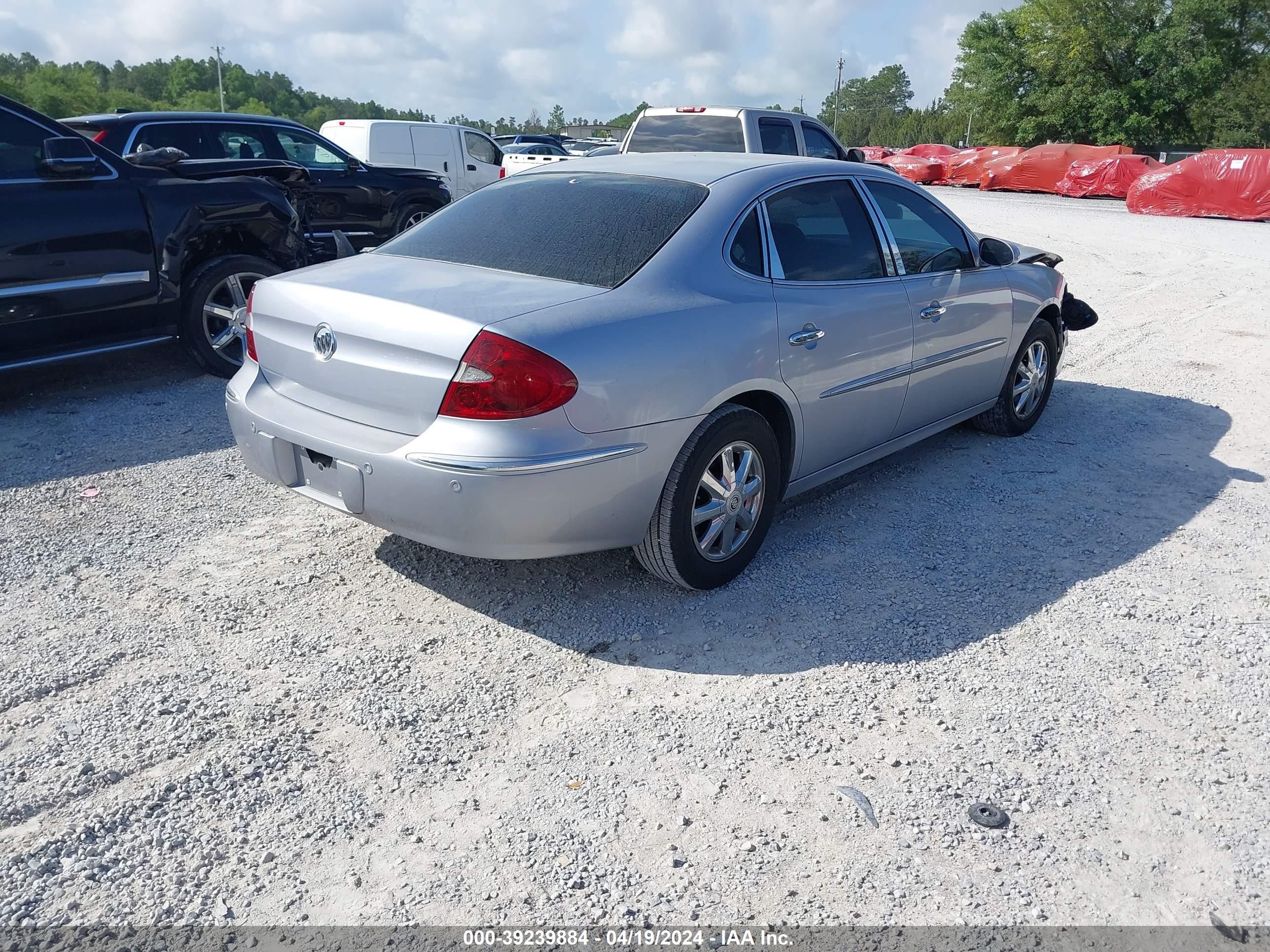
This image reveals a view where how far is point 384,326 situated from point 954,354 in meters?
3.01

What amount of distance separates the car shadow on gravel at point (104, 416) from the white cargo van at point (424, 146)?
9452 mm

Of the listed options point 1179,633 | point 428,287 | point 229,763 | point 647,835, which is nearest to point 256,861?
point 229,763

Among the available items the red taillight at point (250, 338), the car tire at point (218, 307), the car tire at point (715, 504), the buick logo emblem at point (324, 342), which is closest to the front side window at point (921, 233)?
the car tire at point (715, 504)

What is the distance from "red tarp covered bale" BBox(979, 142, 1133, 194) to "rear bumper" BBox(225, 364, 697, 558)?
3168 centimetres

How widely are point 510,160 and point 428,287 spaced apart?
58.8 feet

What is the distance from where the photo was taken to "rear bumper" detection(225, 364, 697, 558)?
3.15m

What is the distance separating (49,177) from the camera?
5.75 m

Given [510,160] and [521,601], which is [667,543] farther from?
[510,160]

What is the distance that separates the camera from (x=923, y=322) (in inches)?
Answer: 187

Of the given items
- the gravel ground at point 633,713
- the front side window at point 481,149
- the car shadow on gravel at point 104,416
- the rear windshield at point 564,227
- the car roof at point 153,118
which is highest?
the front side window at point 481,149

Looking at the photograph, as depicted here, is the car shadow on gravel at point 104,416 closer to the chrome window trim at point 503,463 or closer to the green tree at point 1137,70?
the chrome window trim at point 503,463

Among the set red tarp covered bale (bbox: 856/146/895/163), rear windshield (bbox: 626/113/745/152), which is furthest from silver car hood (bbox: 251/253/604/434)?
red tarp covered bale (bbox: 856/146/895/163)

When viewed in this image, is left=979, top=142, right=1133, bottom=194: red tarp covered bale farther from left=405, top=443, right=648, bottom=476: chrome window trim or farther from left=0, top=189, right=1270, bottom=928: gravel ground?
left=405, top=443, right=648, bottom=476: chrome window trim

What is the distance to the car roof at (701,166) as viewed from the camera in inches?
165
